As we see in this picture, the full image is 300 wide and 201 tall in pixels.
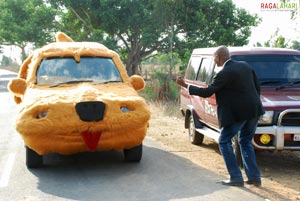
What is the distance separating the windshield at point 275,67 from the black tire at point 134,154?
229 centimetres

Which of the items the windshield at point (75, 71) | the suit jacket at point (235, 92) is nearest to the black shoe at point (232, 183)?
the suit jacket at point (235, 92)

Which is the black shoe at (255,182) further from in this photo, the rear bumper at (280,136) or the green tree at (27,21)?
the green tree at (27,21)

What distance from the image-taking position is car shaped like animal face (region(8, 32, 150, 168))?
6.30 metres

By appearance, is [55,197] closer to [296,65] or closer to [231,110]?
[231,110]

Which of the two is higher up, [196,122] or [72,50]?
[72,50]

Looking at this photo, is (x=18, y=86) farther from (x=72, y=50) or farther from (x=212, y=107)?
(x=212, y=107)

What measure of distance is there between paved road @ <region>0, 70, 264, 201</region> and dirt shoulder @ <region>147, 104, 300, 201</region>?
262 millimetres

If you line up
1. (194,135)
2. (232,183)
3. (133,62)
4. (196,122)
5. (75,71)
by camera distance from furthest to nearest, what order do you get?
(133,62), (194,135), (196,122), (75,71), (232,183)

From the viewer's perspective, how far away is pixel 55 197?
559cm

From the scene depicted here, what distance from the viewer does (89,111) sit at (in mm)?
6340

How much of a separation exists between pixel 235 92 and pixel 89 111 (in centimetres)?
205

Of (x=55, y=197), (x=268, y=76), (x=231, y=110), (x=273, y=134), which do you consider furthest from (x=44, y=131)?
(x=268, y=76)

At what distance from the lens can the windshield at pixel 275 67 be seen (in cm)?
768

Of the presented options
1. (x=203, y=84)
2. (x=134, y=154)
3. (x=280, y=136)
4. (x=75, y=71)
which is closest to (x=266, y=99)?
(x=280, y=136)
